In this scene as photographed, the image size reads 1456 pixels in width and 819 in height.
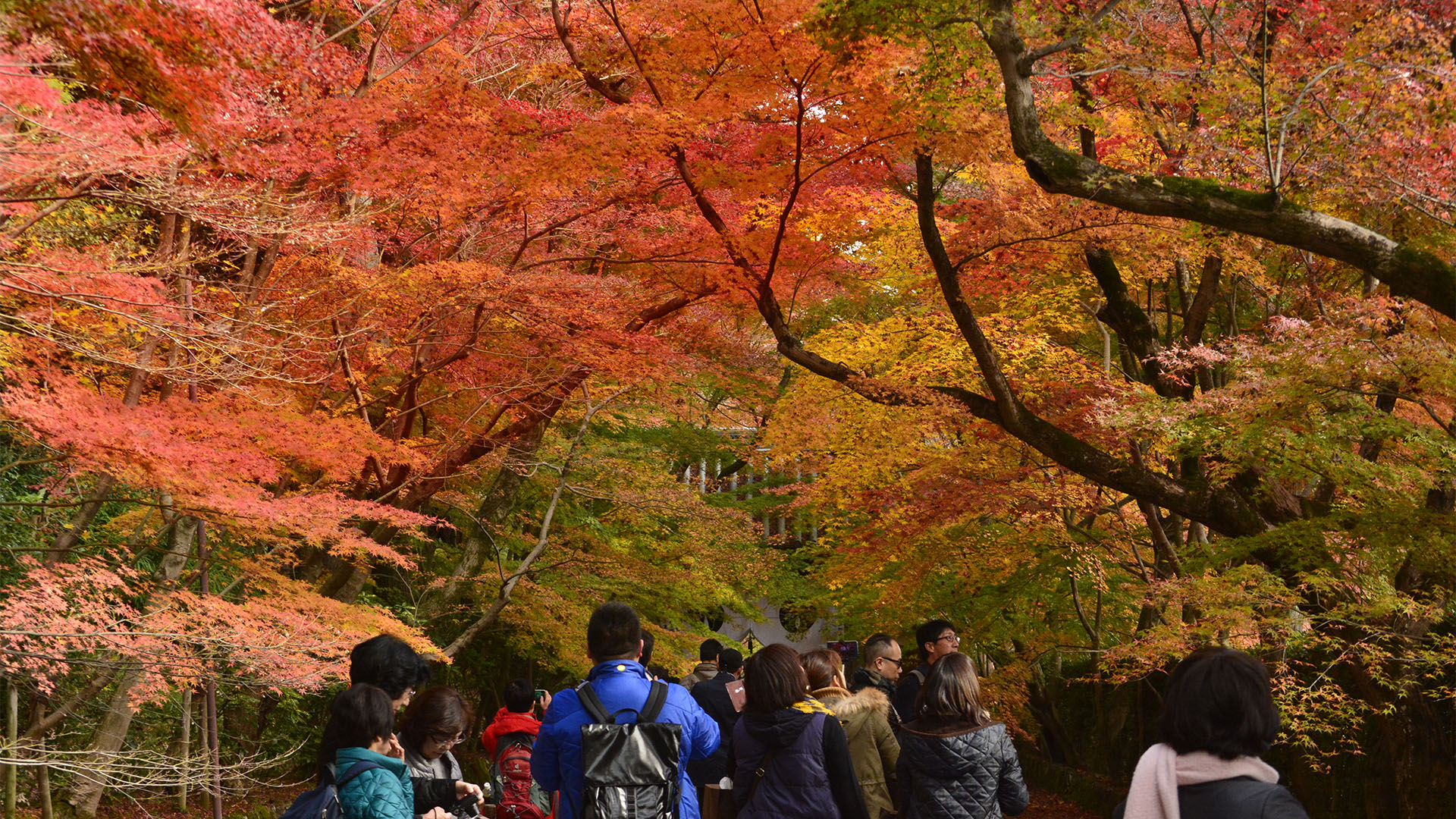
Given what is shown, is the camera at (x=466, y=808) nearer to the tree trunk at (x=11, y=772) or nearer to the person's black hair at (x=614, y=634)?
the person's black hair at (x=614, y=634)

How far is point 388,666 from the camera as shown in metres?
3.38

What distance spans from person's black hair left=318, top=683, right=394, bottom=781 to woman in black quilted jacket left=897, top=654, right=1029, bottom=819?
206 centimetres

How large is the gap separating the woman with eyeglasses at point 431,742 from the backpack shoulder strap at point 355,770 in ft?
2.32

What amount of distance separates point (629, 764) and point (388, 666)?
2.73ft

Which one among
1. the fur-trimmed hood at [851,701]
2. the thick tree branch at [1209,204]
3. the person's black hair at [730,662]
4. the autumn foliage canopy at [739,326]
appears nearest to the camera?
the fur-trimmed hood at [851,701]

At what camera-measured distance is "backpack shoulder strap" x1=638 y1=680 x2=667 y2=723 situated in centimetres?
334

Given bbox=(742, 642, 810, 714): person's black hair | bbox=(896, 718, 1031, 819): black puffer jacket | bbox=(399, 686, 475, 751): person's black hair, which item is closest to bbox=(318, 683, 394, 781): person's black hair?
bbox=(399, 686, 475, 751): person's black hair

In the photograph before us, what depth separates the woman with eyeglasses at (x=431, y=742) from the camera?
3672 mm

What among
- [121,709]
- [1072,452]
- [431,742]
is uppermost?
[1072,452]

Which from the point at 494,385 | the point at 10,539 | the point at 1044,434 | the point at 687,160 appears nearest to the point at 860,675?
the point at 1044,434

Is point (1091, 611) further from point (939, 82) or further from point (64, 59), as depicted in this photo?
point (64, 59)

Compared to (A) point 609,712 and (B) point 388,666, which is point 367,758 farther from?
(A) point 609,712

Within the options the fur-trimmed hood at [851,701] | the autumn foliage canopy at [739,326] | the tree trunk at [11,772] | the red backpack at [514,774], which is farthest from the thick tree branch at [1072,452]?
the tree trunk at [11,772]

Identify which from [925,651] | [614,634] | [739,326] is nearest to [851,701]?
[925,651]
